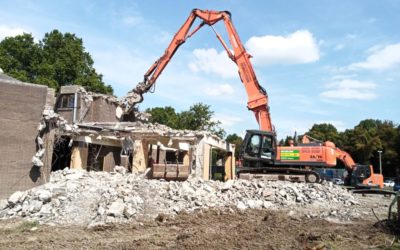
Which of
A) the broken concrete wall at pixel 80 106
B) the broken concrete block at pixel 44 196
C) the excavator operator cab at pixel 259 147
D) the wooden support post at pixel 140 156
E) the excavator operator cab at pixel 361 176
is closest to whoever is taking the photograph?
the broken concrete block at pixel 44 196

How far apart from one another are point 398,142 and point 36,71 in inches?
1824

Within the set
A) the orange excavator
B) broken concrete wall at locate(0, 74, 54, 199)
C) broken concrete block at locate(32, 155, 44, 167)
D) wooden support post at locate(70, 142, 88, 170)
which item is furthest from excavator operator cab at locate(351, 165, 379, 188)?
broken concrete block at locate(32, 155, 44, 167)

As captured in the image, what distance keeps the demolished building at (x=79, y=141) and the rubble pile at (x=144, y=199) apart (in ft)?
3.95

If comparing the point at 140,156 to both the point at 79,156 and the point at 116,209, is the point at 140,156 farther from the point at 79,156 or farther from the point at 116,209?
the point at 116,209

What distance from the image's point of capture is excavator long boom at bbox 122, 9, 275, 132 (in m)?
20.3

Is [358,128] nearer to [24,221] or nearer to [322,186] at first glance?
[322,186]

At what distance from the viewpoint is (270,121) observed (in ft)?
66.3

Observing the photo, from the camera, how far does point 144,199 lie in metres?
13.7

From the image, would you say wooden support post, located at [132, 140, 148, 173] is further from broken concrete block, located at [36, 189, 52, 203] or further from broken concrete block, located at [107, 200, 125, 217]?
broken concrete block, located at [107, 200, 125, 217]

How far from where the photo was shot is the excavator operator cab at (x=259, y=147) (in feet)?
63.5

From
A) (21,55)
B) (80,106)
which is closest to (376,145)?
(80,106)

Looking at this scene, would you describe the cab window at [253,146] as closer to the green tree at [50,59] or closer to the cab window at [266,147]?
the cab window at [266,147]

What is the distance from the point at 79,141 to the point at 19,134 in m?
6.55

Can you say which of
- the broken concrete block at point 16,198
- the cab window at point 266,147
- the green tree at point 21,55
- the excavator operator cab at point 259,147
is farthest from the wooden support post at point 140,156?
the green tree at point 21,55
